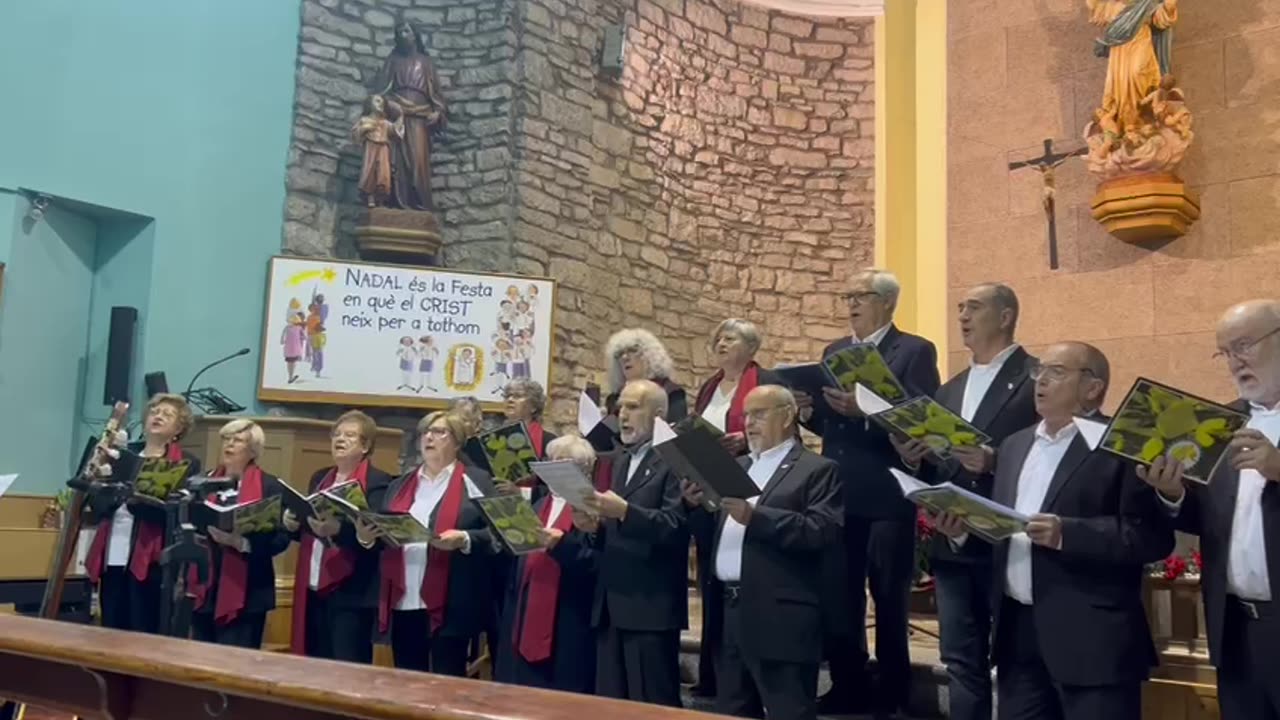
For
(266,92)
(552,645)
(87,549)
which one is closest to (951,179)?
(552,645)

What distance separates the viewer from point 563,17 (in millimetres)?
9078

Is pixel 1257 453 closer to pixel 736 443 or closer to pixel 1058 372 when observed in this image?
pixel 1058 372

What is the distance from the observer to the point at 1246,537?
2447mm

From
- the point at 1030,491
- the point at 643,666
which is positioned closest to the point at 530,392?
the point at 643,666

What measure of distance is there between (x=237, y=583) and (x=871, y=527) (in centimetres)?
217

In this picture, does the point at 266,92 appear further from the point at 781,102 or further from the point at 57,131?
the point at 781,102

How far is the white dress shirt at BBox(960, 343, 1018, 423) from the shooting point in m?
3.24

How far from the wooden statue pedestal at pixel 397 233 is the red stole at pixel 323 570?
4060 millimetres

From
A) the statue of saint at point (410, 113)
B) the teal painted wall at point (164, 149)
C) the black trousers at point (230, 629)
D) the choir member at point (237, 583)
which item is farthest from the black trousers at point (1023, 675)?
the statue of saint at point (410, 113)

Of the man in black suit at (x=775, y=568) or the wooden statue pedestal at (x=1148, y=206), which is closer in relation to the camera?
the man in black suit at (x=775, y=568)

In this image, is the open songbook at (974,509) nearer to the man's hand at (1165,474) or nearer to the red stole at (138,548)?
the man's hand at (1165,474)

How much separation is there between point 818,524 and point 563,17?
6712mm

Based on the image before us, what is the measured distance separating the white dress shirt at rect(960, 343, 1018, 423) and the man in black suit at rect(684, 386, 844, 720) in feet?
1.28

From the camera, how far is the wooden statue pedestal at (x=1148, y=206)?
4.87 metres
